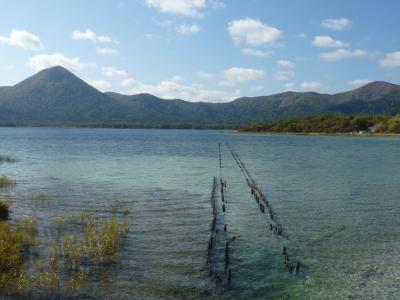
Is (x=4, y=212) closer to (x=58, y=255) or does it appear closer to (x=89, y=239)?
(x=89, y=239)

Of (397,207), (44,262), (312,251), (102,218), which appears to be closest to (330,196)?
(397,207)

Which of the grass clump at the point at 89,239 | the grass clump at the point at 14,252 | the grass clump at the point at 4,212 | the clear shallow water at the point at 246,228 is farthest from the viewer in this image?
the grass clump at the point at 4,212

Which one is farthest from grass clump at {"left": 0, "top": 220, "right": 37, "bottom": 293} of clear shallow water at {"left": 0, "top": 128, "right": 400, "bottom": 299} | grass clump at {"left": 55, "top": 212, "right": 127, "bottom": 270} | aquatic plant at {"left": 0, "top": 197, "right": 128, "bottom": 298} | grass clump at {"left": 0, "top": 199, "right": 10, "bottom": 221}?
grass clump at {"left": 0, "top": 199, "right": 10, "bottom": 221}

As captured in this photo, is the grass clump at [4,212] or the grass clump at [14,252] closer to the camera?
the grass clump at [14,252]

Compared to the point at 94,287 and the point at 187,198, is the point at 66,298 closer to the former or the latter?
the point at 94,287

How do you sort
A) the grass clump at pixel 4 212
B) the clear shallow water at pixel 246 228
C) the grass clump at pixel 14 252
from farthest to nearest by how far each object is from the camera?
the grass clump at pixel 4 212, the clear shallow water at pixel 246 228, the grass clump at pixel 14 252

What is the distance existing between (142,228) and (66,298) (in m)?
11.7

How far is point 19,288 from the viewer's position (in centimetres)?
1756

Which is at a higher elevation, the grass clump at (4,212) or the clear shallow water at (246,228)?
the grass clump at (4,212)

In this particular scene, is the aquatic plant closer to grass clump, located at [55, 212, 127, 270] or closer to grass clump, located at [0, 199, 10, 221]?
grass clump, located at [55, 212, 127, 270]

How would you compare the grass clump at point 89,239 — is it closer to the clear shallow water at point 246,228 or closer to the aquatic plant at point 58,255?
the aquatic plant at point 58,255

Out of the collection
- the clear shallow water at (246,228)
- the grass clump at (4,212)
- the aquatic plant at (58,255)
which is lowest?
the clear shallow water at (246,228)

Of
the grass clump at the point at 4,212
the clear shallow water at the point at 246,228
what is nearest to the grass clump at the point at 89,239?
the clear shallow water at the point at 246,228

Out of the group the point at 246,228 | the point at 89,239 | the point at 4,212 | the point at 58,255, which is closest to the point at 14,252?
the point at 58,255
